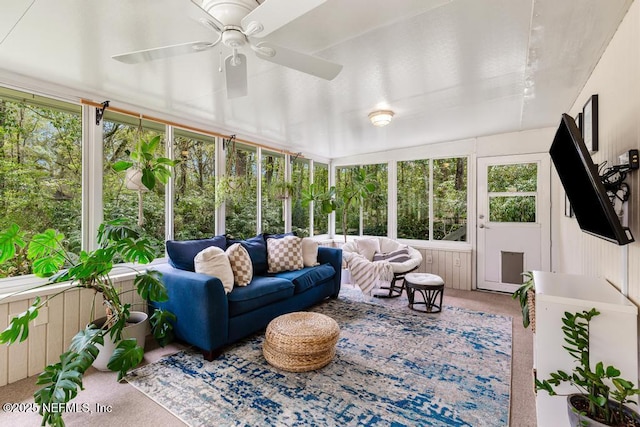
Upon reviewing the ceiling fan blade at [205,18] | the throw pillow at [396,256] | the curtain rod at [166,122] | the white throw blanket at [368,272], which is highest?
the curtain rod at [166,122]

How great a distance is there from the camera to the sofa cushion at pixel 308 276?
130 inches

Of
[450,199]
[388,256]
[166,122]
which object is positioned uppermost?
[166,122]

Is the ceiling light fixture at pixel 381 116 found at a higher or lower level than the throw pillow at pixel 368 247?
higher

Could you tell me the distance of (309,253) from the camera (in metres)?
3.89

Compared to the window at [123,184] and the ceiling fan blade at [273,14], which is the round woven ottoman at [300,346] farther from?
the ceiling fan blade at [273,14]

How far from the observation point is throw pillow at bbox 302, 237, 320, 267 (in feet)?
12.6

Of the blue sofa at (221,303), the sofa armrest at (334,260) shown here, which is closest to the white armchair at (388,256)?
the sofa armrest at (334,260)

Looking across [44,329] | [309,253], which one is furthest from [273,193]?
[44,329]

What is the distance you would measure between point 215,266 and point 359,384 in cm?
155

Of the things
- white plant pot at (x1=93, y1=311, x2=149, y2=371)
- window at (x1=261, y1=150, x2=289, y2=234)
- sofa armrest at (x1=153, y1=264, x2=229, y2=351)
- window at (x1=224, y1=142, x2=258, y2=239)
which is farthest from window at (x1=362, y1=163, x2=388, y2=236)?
white plant pot at (x1=93, y1=311, x2=149, y2=371)

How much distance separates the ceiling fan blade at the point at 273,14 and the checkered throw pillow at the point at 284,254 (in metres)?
2.59

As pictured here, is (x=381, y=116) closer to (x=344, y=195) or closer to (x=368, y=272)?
(x=368, y=272)

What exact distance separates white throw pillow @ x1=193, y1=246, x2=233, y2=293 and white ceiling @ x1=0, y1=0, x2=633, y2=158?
1513 mm

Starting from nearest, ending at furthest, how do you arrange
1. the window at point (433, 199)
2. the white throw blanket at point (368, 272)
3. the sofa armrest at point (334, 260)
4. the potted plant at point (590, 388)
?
the potted plant at point (590, 388) → the white throw blanket at point (368, 272) → the sofa armrest at point (334, 260) → the window at point (433, 199)
